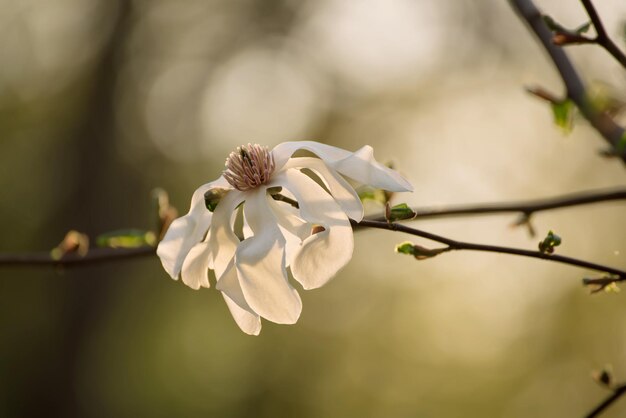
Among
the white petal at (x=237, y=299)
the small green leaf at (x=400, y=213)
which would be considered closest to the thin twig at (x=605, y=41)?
the small green leaf at (x=400, y=213)

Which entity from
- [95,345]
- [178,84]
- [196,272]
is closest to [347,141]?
[178,84]

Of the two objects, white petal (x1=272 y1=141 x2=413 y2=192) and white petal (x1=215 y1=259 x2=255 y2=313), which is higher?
→ white petal (x1=272 y1=141 x2=413 y2=192)

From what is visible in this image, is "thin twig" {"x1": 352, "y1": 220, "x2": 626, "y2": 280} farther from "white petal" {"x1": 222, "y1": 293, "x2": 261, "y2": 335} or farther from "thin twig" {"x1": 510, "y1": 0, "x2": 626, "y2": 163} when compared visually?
"thin twig" {"x1": 510, "y1": 0, "x2": 626, "y2": 163}

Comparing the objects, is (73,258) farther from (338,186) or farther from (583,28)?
(583,28)

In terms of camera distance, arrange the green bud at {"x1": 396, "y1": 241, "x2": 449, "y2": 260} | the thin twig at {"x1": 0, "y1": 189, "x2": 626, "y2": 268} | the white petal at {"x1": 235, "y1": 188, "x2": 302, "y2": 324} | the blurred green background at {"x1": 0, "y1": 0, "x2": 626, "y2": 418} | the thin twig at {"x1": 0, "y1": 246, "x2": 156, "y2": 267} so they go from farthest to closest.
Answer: the blurred green background at {"x1": 0, "y1": 0, "x2": 626, "y2": 418}
the thin twig at {"x1": 0, "y1": 246, "x2": 156, "y2": 267}
the thin twig at {"x1": 0, "y1": 189, "x2": 626, "y2": 268}
the green bud at {"x1": 396, "y1": 241, "x2": 449, "y2": 260}
the white petal at {"x1": 235, "y1": 188, "x2": 302, "y2": 324}

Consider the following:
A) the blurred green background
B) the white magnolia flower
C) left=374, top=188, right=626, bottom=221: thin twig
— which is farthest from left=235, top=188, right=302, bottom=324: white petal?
the blurred green background

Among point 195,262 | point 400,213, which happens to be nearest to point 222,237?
point 195,262
